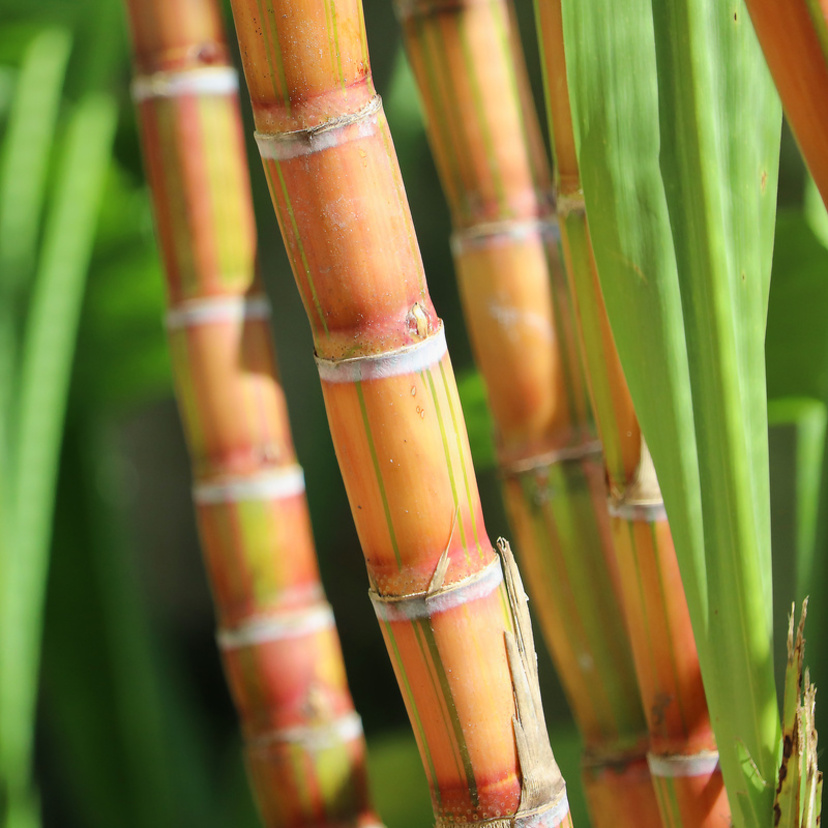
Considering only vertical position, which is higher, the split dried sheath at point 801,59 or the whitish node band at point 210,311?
the split dried sheath at point 801,59

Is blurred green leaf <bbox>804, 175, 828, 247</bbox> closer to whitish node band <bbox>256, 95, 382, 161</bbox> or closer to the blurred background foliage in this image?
the blurred background foliage

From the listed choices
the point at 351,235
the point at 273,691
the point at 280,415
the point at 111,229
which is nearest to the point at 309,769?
the point at 273,691

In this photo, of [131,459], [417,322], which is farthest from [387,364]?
[131,459]

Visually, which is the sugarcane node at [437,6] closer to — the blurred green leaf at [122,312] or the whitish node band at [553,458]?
the whitish node band at [553,458]

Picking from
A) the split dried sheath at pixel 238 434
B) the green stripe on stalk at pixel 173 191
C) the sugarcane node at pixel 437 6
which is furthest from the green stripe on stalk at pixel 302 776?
the sugarcane node at pixel 437 6

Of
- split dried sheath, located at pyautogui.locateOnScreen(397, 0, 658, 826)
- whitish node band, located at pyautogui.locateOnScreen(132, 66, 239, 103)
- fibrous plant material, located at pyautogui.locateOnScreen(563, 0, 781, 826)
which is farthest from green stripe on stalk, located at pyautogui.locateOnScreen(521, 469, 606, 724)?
whitish node band, located at pyautogui.locateOnScreen(132, 66, 239, 103)

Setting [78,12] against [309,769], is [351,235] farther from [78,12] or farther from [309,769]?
[78,12]

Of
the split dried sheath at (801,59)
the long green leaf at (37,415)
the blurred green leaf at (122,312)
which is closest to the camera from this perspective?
the split dried sheath at (801,59)
